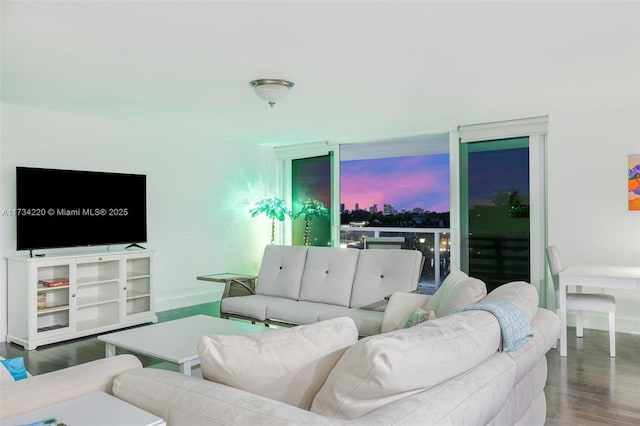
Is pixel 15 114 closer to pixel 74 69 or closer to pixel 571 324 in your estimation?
pixel 74 69

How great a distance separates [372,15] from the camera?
2621 mm

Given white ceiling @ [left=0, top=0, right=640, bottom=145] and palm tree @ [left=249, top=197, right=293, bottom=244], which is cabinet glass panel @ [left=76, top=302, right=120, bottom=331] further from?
palm tree @ [left=249, top=197, right=293, bottom=244]

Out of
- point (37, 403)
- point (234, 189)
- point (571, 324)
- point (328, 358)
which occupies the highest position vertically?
point (234, 189)

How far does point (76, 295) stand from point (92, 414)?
3.93 meters

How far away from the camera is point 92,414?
136 centimetres

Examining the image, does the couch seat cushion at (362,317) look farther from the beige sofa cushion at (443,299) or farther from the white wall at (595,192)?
the white wall at (595,192)

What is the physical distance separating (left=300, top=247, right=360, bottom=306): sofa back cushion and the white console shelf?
2028 millimetres

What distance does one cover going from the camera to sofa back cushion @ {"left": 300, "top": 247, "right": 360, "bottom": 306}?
4266 millimetres

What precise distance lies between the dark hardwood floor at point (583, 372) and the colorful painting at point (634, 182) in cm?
133

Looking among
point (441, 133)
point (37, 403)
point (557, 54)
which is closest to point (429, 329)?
point (37, 403)

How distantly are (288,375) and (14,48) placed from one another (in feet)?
9.58

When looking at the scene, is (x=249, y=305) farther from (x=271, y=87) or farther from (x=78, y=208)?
(x=78, y=208)

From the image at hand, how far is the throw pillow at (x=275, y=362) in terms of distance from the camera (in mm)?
1462

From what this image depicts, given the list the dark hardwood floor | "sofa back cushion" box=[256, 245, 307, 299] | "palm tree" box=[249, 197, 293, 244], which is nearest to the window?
"palm tree" box=[249, 197, 293, 244]
